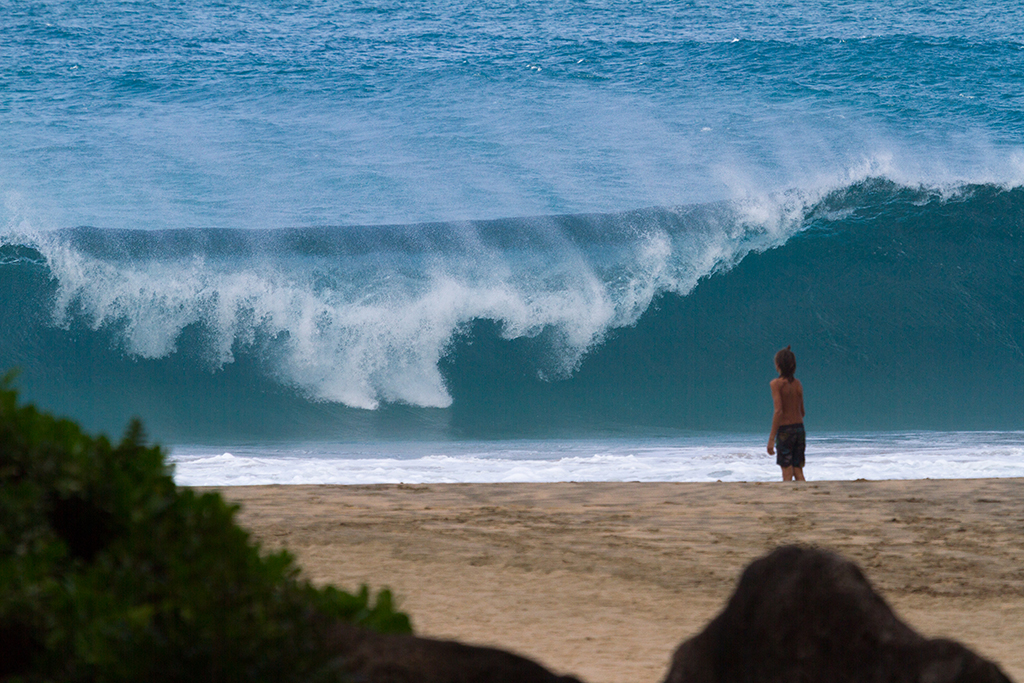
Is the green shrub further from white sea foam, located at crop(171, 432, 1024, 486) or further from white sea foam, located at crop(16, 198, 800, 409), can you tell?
white sea foam, located at crop(16, 198, 800, 409)

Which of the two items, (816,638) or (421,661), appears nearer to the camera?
(421,661)

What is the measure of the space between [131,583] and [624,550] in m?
4.02

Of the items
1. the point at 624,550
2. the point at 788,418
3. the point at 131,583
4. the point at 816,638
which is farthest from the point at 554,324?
the point at 131,583

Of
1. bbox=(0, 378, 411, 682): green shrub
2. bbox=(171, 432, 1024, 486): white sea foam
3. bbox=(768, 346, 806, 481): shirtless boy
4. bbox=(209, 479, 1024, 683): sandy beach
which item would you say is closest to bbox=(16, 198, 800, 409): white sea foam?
bbox=(171, 432, 1024, 486): white sea foam

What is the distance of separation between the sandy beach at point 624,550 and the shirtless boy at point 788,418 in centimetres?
84

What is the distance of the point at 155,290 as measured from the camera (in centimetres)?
1655

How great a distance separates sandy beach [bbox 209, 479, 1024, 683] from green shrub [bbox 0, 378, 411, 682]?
2165mm

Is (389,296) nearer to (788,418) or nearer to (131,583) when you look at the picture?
(788,418)

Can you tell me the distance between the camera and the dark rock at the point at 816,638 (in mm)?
1942

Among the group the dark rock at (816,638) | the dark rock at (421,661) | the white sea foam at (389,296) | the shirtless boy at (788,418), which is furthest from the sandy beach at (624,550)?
the white sea foam at (389,296)

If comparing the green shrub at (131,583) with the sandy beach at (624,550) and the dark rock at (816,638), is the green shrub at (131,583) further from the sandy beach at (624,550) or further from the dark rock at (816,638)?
the sandy beach at (624,550)

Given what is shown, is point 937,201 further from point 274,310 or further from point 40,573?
point 40,573

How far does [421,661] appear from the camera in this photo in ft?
4.70

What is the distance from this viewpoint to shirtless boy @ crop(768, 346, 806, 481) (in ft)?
23.2
